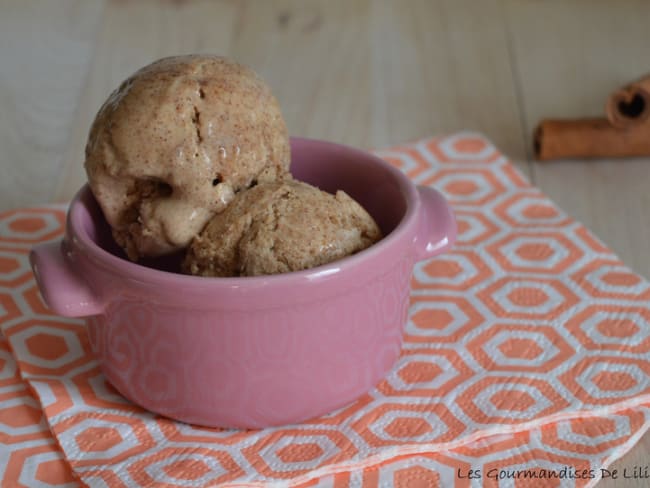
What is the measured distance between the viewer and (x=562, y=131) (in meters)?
1.32

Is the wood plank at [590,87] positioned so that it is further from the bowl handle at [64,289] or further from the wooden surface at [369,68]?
the bowl handle at [64,289]

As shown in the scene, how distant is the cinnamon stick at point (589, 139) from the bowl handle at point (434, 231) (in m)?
0.47

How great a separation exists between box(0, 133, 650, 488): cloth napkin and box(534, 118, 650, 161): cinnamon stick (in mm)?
253

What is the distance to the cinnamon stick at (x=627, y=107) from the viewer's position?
1.27 metres

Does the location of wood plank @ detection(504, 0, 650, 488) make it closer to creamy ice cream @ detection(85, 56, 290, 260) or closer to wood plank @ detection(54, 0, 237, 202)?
creamy ice cream @ detection(85, 56, 290, 260)

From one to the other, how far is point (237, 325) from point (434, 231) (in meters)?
0.24

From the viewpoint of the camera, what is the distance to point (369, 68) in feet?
5.38

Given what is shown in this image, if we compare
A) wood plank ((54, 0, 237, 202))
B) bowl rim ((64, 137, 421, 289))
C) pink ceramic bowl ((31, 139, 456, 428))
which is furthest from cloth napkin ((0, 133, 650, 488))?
wood plank ((54, 0, 237, 202))

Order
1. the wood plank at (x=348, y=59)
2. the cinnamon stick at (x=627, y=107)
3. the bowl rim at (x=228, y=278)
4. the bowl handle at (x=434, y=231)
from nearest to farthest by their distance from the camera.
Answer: the bowl rim at (x=228, y=278)
the bowl handle at (x=434, y=231)
the cinnamon stick at (x=627, y=107)
the wood plank at (x=348, y=59)

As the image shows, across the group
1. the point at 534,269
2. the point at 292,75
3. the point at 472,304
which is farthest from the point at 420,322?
the point at 292,75

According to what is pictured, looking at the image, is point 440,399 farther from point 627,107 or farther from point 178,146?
point 627,107

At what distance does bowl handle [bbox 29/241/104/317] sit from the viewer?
2.60 feet

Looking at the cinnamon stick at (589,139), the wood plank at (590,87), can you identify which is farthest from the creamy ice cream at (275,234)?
the cinnamon stick at (589,139)

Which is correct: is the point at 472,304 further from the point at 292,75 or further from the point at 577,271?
the point at 292,75
